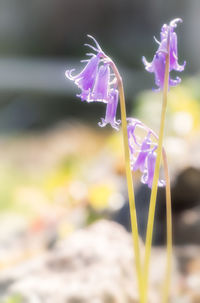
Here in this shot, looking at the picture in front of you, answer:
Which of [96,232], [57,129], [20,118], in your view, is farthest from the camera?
[20,118]

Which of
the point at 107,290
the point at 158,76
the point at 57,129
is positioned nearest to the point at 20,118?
the point at 57,129

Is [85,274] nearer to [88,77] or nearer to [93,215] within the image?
[93,215]

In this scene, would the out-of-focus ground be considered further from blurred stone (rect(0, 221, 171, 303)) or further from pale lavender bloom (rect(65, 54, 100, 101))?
pale lavender bloom (rect(65, 54, 100, 101))

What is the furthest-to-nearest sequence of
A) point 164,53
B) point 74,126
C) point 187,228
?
point 74,126 < point 187,228 < point 164,53

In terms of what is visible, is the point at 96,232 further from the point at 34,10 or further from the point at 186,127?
the point at 34,10

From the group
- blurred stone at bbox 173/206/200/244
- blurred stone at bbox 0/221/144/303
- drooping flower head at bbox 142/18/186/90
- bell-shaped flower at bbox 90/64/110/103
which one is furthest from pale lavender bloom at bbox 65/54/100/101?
blurred stone at bbox 173/206/200/244

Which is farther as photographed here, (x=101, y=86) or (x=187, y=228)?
(x=187, y=228)

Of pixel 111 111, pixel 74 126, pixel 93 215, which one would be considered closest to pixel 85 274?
pixel 93 215

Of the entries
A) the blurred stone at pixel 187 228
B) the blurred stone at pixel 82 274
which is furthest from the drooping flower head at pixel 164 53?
the blurred stone at pixel 187 228
